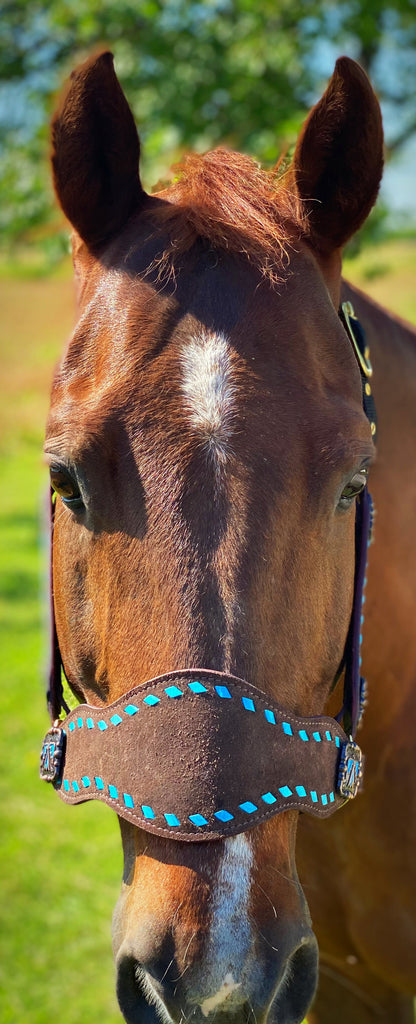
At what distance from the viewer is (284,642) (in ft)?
5.10

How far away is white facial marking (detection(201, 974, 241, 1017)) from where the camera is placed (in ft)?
4.38

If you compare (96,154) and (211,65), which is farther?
(211,65)

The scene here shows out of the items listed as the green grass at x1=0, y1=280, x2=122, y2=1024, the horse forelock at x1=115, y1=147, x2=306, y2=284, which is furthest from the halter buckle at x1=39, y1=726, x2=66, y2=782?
the green grass at x1=0, y1=280, x2=122, y2=1024

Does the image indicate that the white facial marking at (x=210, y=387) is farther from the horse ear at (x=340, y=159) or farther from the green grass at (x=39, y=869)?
the green grass at (x=39, y=869)

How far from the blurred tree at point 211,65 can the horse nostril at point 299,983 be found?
4.36 meters

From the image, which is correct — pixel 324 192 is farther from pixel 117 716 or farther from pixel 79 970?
pixel 79 970

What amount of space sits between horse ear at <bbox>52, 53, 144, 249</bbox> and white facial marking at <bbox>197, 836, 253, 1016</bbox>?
1409 millimetres

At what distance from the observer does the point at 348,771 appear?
1.71 meters

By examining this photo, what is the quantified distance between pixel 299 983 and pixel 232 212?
61.2 inches

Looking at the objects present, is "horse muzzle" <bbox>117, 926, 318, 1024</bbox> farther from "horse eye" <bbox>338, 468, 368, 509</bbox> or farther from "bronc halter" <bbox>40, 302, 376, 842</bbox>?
"horse eye" <bbox>338, 468, 368, 509</bbox>

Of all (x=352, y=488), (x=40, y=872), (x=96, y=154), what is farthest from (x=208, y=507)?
(x=40, y=872)

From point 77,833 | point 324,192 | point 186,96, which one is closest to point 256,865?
point 324,192

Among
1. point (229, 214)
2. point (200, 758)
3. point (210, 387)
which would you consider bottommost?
point (200, 758)

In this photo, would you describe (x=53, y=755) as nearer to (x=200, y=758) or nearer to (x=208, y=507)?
(x=200, y=758)
